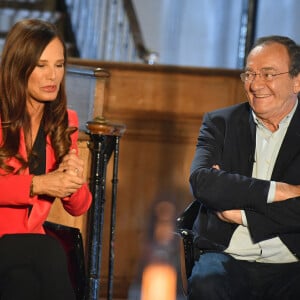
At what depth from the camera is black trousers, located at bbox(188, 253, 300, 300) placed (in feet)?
8.30

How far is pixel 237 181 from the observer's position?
104 inches

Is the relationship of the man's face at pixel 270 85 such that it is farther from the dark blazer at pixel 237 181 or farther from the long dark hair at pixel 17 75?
the long dark hair at pixel 17 75

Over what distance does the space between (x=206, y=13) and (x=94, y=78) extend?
10.7ft

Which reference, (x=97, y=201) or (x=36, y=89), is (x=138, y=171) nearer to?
(x=97, y=201)

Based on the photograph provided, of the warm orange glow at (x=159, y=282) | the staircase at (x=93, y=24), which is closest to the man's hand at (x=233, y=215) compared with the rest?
the warm orange glow at (x=159, y=282)

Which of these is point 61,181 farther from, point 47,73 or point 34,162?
point 47,73

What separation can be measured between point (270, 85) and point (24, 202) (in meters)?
0.98

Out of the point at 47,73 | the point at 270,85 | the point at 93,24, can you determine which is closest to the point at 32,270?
the point at 47,73

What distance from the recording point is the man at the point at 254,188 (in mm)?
2605

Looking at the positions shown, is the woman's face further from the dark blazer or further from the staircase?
the staircase

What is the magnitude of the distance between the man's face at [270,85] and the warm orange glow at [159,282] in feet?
4.63

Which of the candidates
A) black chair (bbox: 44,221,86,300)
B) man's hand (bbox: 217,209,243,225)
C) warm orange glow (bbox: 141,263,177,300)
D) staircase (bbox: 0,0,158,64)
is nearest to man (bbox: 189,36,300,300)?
man's hand (bbox: 217,209,243,225)

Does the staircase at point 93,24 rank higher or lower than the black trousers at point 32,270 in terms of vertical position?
higher

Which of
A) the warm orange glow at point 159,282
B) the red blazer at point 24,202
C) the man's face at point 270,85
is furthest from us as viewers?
the warm orange glow at point 159,282
